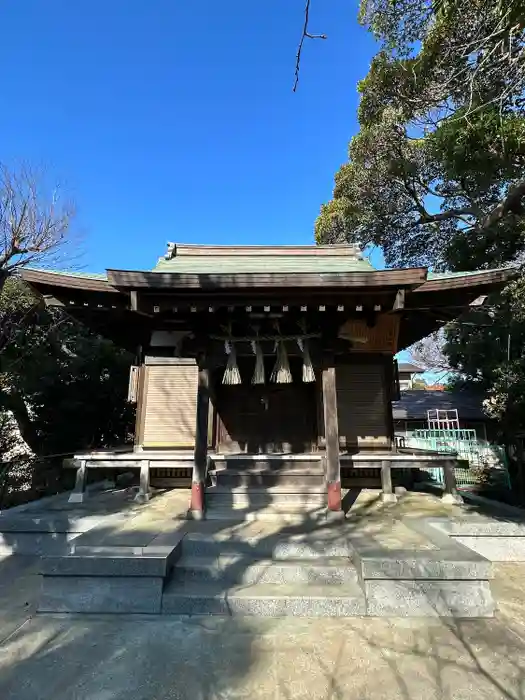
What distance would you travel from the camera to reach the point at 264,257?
341 inches

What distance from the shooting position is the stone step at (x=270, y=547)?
439cm

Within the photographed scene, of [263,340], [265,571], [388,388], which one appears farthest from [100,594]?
[388,388]

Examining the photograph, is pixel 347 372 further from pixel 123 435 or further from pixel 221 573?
pixel 123 435

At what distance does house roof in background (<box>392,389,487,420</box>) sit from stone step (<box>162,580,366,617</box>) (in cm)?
1731

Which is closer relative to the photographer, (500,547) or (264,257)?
(500,547)

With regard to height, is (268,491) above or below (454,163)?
below

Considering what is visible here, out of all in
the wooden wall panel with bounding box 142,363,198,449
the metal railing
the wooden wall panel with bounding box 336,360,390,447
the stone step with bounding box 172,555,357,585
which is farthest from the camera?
the metal railing

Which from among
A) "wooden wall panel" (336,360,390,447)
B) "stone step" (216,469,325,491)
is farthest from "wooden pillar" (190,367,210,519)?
"wooden wall panel" (336,360,390,447)

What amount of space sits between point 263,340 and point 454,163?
7.93m

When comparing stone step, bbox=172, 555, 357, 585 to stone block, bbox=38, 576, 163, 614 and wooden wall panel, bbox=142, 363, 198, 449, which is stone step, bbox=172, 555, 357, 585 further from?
wooden wall panel, bbox=142, 363, 198, 449

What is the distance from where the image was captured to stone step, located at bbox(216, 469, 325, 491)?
250 inches

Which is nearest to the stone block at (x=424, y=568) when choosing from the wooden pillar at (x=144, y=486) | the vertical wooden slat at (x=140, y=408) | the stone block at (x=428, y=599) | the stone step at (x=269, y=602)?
the stone block at (x=428, y=599)

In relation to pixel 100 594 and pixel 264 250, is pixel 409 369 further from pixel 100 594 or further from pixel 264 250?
pixel 100 594

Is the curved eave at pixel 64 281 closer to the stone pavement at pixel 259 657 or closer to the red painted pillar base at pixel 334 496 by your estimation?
the stone pavement at pixel 259 657
